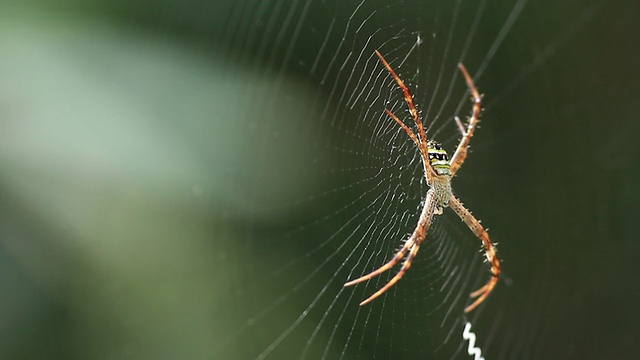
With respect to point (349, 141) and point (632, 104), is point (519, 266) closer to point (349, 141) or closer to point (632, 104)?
point (632, 104)

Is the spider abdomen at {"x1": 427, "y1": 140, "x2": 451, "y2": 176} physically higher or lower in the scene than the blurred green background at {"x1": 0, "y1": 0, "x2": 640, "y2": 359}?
higher

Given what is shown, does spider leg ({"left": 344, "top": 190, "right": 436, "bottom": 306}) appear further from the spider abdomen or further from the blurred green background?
the blurred green background

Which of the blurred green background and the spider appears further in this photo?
the spider

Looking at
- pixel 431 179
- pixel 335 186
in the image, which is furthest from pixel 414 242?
pixel 335 186

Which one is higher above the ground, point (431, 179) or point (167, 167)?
point (431, 179)

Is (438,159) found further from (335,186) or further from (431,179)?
(335,186)

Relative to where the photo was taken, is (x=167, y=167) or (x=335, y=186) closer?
Result: (x=167, y=167)

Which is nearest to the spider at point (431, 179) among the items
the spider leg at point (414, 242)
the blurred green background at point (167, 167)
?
the spider leg at point (414, 242)

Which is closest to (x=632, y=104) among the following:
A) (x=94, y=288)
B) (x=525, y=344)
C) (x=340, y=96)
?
(x=525, y=344)

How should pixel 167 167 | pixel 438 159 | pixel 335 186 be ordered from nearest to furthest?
pixel 167 167, pixel 438 159, pixel 335 186

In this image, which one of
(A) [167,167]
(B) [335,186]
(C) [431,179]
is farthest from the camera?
(B) [335,186]

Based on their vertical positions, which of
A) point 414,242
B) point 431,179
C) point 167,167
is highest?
point 431,179

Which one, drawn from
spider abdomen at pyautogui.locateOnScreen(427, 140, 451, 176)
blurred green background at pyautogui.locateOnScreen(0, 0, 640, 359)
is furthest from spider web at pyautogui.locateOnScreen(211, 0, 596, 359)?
spider abdomen at pyautogui.locateOnScreen(427, 140, 451, 176)
